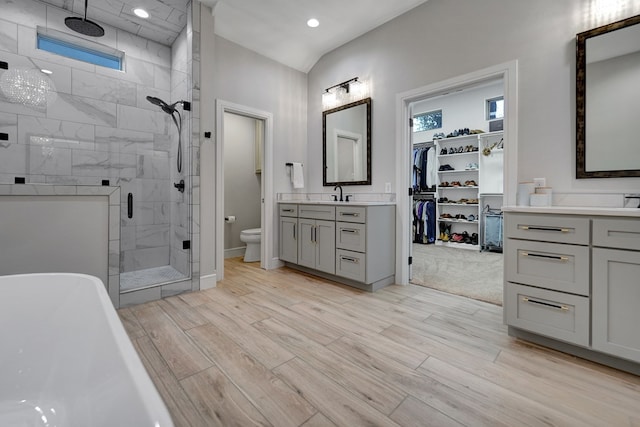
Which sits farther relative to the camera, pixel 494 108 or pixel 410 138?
pixel 494 108

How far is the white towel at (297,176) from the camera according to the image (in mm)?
4012

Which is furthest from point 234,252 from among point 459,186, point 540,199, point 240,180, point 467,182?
point 467,182

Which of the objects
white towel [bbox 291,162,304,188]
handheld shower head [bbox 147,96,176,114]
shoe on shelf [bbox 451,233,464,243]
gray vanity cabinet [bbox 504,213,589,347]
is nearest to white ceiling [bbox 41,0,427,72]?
handheld shower head [bbox 147,96,176,114]

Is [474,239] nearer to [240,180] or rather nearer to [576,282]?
[576,282]

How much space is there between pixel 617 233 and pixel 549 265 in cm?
36

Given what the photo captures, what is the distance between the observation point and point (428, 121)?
618cm

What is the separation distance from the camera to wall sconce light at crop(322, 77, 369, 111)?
350cm

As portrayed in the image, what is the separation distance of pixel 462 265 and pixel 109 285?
403 centimetres

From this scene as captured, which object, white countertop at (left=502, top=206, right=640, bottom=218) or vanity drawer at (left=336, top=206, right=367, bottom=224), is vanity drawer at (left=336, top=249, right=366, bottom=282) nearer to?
vanity drawer at (left=336, top=206, right=367, bottom=224)

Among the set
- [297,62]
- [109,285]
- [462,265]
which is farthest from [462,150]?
[109,285]

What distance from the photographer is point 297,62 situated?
3.99m

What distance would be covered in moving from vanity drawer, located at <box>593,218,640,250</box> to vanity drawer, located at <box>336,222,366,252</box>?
167 cm

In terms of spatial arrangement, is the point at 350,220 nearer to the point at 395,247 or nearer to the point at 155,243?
the point at 395,247

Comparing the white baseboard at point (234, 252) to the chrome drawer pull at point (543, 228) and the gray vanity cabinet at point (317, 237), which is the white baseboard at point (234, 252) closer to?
the gray vanity cabinet at point (317, 237)
